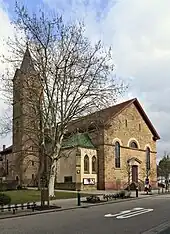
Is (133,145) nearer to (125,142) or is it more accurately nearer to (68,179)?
(125,142)

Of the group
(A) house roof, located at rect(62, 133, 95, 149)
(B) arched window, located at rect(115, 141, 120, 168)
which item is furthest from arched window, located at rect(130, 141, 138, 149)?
(A) house roof, located at rect(62, 133, 95, 149)

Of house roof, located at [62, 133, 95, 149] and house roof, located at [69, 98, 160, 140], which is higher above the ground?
house roof, located at [69, 98, 160, 140]

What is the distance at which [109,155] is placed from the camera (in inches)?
2184

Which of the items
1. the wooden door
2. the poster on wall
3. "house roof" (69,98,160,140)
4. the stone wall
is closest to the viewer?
"house roof" (69,98,160,140)

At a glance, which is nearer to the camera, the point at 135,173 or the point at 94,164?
the point at 94,164

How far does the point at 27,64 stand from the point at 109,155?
24733 millimetres

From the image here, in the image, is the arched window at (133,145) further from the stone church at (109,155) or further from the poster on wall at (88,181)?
the poster on wall at (88,181)

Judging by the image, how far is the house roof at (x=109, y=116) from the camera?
37438 millimetres

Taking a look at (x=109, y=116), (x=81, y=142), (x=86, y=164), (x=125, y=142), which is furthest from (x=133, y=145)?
(x=86, y=164)

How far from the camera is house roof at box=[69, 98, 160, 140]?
37438 millimetres

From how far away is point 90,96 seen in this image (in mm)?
34938

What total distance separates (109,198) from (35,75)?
484 inches

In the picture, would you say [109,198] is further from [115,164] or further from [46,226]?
[115,164]

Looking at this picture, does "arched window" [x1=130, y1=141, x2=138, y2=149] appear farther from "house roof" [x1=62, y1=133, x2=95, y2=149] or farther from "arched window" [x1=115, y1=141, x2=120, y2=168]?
"house roof" [x1=62, y1=133, x2=95, y2=149]
